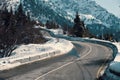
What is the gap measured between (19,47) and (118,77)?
2201 cm

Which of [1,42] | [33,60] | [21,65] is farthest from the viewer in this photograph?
[1,42]

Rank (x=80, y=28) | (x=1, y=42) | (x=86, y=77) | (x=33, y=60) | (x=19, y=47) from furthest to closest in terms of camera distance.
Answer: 1. (x=80, y=28)
2. (x=19, y=47)
3. (x=1, y=42)
4. (x=33, y=60)
5. (x=86, y=77)

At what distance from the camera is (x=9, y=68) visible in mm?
20500

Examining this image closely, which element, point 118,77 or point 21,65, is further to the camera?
point 21,65

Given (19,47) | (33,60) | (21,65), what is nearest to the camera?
(21,65)

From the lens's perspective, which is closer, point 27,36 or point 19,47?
point 19,47

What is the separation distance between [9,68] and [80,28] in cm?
6749

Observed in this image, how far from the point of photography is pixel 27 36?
156 ft

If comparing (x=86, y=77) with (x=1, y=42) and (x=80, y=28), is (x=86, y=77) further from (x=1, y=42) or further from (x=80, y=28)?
(x=80, y=28)

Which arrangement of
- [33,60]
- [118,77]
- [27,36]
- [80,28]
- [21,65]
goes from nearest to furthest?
[118,77] < [21,65] < [33,60] < [27,36] < [80,28]

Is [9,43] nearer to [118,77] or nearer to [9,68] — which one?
[9,68]

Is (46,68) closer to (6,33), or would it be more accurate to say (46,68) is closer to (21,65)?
(21,65)

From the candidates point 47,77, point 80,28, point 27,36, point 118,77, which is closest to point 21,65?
point 47,77

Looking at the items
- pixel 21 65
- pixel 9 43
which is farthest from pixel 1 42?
pixel 21 65
